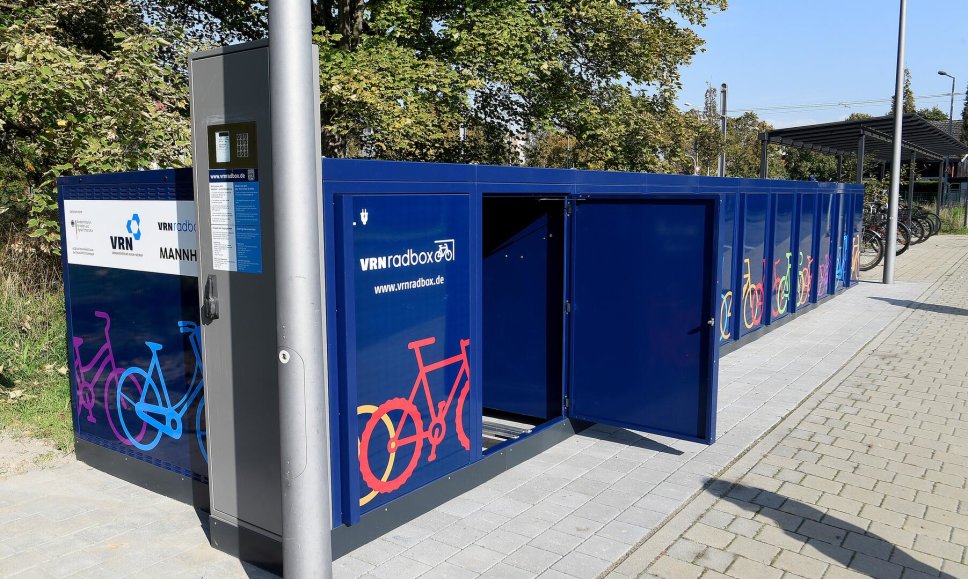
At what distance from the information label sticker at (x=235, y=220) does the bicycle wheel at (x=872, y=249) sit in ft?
53.0

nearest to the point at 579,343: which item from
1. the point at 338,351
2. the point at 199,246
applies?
the point at 338,351

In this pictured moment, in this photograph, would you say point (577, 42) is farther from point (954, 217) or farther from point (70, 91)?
point (954, 217)

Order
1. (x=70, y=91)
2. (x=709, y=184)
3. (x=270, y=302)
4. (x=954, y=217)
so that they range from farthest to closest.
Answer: (x=954, y=217), (x=709, y=184), (x=70, y=91), (x=270, y=302)

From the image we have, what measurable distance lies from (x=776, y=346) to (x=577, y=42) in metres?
7.56

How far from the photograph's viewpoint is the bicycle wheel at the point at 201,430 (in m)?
4.32

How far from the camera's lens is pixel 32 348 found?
6.87 m

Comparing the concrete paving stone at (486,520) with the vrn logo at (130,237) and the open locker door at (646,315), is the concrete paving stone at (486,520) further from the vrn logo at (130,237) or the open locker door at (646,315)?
the vrn logo at (130,237)

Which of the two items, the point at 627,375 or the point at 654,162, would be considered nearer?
the point at 627,375

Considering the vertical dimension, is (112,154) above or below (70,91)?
below

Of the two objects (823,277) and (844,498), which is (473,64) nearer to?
(823,277)

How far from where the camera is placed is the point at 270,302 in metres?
3.60

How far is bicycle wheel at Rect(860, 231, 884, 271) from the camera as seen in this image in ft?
55.9

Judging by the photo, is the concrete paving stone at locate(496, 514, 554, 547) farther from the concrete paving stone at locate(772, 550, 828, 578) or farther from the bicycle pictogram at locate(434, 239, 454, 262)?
the bicycle pictogram at locate(434, 239, 454, 262)

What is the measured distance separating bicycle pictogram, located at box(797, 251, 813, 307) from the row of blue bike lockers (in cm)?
507
